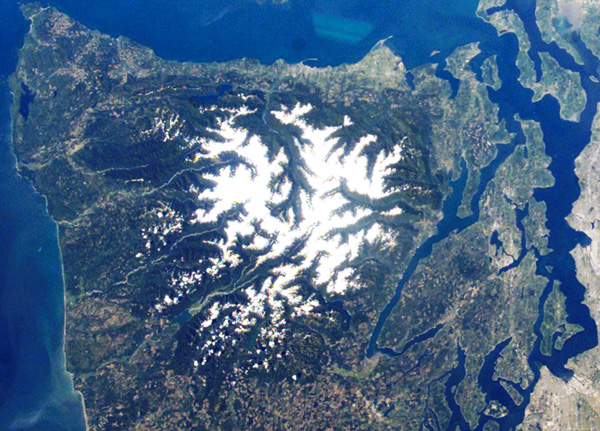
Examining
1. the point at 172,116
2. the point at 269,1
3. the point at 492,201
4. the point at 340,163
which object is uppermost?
the point at 269,1

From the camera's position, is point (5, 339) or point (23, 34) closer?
point (5, 339)

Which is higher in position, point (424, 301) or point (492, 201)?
point (492, 201)

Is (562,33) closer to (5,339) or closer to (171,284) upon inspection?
(171,284)

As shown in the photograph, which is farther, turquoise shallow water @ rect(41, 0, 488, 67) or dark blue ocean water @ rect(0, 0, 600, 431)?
turquoise shallow water @ rect(41, 0, 488, 67)

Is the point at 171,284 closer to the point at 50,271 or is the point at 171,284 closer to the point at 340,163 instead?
the point at 50,271

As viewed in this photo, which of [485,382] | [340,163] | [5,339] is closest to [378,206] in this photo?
[340,163]

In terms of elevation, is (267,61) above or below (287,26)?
below

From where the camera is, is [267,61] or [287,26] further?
[287,26]

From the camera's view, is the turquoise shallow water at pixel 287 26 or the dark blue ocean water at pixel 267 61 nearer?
the dark blue ocean water at pixel 267 61
